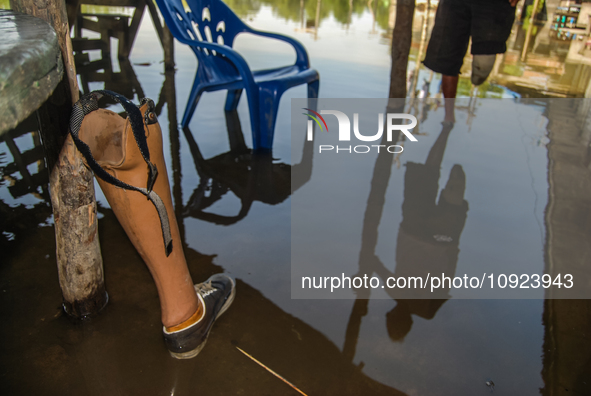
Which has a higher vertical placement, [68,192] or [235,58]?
[235,58]

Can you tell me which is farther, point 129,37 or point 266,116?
point 129,37

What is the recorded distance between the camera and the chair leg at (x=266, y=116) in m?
2.86

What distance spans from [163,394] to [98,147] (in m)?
0.74

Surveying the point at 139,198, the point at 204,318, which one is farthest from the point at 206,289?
Result: the point at 139,198

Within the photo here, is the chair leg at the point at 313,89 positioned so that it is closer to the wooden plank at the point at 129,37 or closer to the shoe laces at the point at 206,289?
the shoe laces at the point at 206,289

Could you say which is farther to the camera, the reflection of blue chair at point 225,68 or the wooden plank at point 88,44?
the wooden plank at point 88,44

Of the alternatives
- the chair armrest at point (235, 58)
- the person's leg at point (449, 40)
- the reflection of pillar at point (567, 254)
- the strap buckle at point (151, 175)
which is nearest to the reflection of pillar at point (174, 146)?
the chair armrest at point (235, 58)

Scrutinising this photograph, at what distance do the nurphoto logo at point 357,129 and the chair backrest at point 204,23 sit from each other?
2.64 feet

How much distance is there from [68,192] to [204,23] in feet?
7.69

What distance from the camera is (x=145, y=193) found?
114 cm

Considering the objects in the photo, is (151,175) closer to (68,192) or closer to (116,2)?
(68,192)

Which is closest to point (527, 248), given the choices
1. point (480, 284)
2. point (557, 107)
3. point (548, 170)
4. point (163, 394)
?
point (480, 284)

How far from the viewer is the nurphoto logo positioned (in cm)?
311

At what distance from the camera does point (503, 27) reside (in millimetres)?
3199
